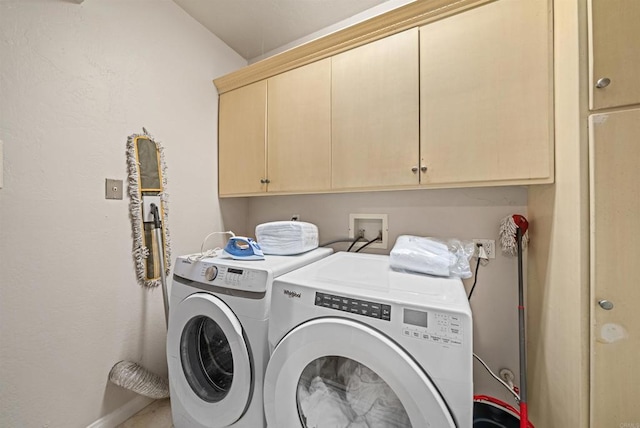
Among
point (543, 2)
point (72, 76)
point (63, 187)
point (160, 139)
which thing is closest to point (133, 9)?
point (72, 76)

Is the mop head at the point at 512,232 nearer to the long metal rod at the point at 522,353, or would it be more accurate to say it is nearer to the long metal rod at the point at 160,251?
the long metal rod at the point at 522,353

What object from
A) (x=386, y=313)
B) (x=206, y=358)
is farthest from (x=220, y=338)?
(x=386, y=313)

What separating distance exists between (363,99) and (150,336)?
186 cm

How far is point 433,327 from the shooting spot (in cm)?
65

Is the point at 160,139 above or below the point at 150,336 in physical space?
above

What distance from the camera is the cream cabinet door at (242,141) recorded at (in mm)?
1661

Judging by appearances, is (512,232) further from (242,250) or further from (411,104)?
(242,250)

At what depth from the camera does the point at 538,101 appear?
0.95 m

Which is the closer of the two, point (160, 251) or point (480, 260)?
point (480, 260)

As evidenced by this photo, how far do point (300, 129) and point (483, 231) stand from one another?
3.91 feet

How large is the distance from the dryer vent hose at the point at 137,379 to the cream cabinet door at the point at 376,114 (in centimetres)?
148

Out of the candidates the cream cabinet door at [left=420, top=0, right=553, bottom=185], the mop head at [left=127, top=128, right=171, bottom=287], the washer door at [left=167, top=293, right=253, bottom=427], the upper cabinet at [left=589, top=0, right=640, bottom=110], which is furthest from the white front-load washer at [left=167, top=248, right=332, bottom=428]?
the upper cabinet at [left=589, top=0, right=640, bottom=110]

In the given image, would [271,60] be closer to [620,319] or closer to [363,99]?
[363,99]

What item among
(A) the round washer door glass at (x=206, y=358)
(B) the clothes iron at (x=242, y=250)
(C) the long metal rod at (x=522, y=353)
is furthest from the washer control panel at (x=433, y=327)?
(A) the round washer door glass at (x=206, y=358)
